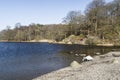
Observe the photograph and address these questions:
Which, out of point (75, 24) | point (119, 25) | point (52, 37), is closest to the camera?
point (119, 25)

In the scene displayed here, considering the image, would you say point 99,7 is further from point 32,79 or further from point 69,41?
point 32,79

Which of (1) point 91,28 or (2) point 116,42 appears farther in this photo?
(1) point 91,28

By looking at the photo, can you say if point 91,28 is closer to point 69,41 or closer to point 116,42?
point 69,41

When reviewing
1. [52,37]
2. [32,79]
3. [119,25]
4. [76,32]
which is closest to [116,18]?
[119,25]

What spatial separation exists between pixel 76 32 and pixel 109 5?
25630 millimetres

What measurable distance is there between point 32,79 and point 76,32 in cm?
11353

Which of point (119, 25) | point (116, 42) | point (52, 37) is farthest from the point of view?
point (52, 37)

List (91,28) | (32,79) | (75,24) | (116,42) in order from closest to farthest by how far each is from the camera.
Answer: (32,79), (116,42), (91,28), (75,24)

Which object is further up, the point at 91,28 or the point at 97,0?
the point at 97,0

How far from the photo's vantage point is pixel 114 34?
401ft

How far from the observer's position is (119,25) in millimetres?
126875

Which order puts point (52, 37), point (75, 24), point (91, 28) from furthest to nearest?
point (52, 37), point (75, 24), point (91, 28)

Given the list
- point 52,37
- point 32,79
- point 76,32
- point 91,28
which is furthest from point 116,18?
point 32,79

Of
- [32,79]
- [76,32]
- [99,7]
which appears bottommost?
[32,79]
